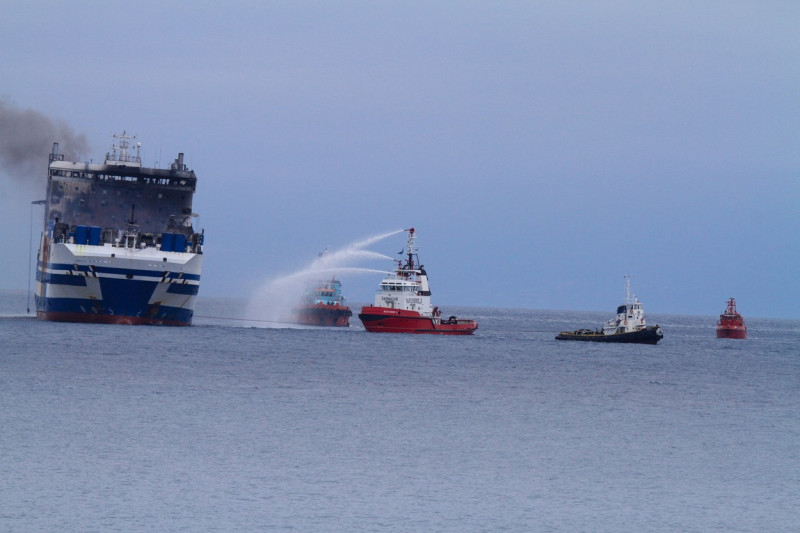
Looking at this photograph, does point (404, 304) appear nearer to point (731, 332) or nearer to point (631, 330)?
point (631, 330)

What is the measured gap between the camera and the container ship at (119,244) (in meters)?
85.8

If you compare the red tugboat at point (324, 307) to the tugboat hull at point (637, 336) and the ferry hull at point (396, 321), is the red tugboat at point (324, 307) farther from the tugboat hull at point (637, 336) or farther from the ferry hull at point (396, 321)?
the tugboat hull at point (637, 336)

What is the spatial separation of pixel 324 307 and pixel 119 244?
51888 millimetres

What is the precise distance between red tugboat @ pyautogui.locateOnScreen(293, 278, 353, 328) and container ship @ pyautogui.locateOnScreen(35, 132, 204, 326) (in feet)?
128

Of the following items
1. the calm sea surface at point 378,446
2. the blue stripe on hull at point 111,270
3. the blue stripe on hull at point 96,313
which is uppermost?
the blue stripe on hull at point 111,270

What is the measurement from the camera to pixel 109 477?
32.4 m

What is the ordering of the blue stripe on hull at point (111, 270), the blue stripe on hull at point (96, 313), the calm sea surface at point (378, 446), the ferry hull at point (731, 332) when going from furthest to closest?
the ferry hull at point (731, 332) → the blue stripe on hull at point (96, 313) → the blue stripe on hull at point (111, 270) → the calm sea surface at point (378, 446)

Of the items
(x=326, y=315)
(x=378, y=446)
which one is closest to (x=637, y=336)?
(x=326, y=315)

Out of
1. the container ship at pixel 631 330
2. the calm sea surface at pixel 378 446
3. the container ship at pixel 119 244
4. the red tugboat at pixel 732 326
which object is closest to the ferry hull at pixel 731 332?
the red tugboat at pixel 732 326

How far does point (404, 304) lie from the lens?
10762 centimetres

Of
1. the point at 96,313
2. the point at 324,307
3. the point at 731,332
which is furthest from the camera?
the point at 731,332

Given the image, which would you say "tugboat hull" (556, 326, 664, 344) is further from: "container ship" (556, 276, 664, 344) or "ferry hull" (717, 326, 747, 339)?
"ferry hull" (717, 326, 747, 339)

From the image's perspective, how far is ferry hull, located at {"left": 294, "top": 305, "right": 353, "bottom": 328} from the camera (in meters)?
137

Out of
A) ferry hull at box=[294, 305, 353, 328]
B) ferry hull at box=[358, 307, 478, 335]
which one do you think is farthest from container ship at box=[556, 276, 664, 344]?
ferry hull at box=[294, 305, 353, 328]
